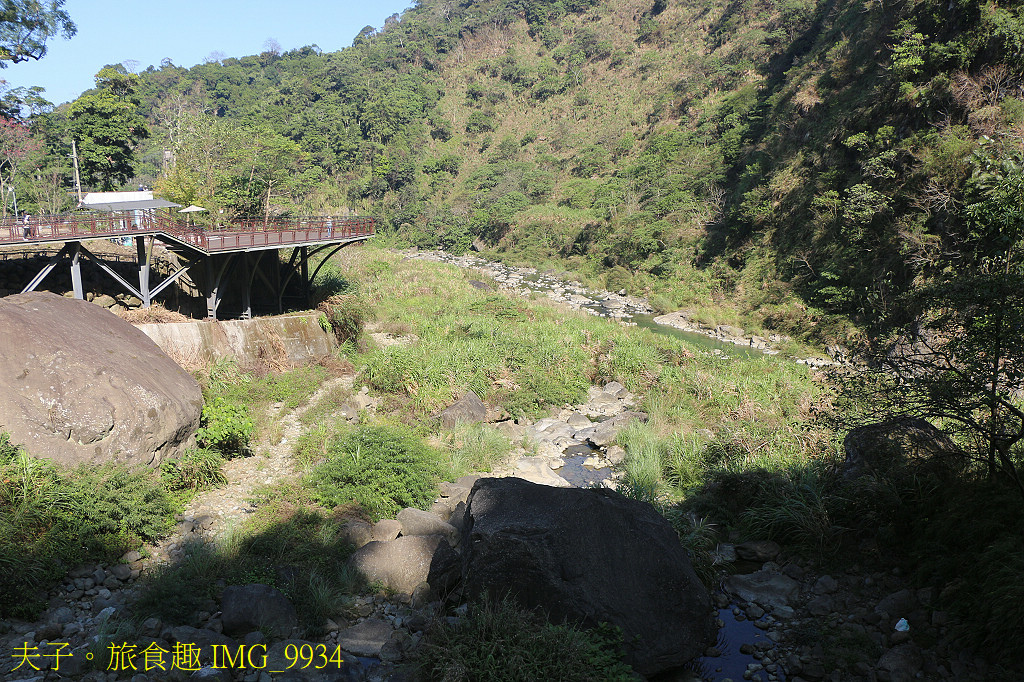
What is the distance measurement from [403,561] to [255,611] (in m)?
2.06

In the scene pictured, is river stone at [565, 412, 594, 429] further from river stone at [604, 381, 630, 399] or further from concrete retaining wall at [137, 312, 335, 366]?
concrete retaining wall at [137, 312, 335, 366]

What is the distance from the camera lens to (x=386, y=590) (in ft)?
27.2

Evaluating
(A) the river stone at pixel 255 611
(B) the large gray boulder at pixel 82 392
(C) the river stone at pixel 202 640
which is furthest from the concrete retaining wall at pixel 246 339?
(C) the river stone at pixel 202 640

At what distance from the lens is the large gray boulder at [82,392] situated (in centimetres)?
900

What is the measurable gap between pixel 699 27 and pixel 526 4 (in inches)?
1175

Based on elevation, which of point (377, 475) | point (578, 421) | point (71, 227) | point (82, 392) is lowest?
point (578, 421)

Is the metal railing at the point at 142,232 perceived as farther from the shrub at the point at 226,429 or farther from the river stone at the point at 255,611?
the river stone at the point at 255,611

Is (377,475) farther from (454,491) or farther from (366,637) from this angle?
(366,637)

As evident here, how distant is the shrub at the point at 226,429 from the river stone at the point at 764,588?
9.08m

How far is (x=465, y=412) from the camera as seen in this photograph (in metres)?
15.0

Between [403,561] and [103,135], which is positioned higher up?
[103,135]

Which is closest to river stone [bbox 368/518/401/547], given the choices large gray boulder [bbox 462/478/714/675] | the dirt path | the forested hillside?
the dirt path

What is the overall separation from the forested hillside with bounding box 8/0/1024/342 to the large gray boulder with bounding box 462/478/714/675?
4.40m

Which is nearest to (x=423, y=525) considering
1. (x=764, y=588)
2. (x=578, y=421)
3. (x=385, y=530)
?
(x=385, y=530)
